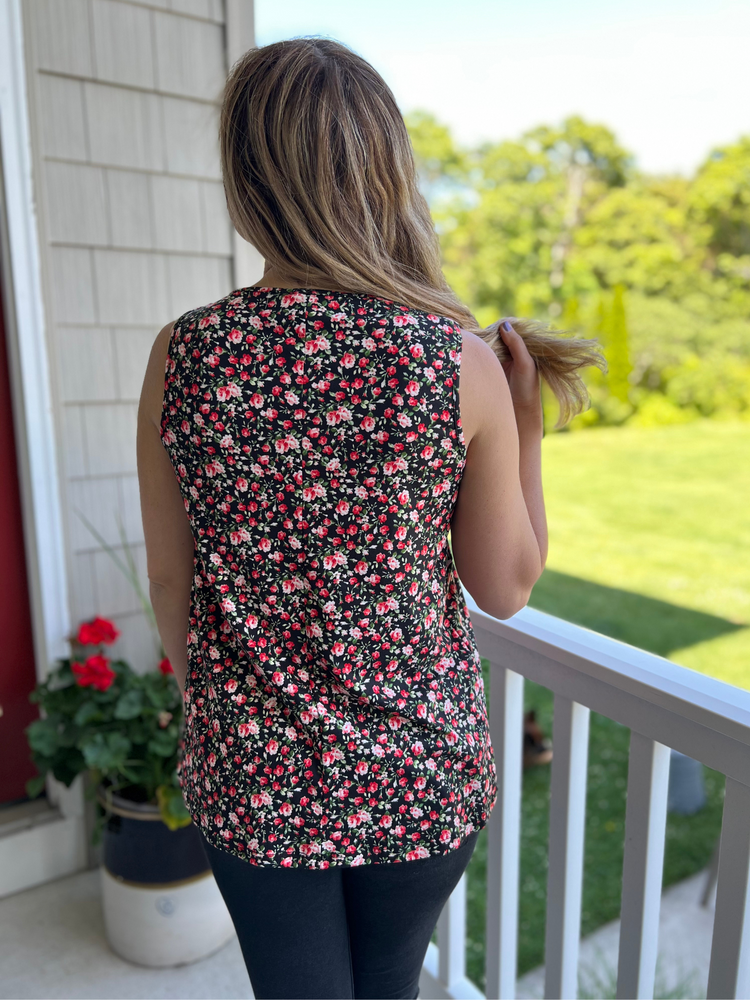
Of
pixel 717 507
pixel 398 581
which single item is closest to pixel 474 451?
pixel 398 581

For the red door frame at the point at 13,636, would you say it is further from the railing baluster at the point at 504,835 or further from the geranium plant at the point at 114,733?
the railing baluster at the point at 504,835

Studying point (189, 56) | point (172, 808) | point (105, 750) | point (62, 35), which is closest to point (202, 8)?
point (189, 56)

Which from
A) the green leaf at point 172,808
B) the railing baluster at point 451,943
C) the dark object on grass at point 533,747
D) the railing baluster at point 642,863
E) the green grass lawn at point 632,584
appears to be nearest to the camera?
the railing baluster at point 642,863

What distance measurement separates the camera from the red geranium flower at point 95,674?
1.89 meters

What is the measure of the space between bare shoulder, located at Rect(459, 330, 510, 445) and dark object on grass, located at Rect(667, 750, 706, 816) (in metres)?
3.11

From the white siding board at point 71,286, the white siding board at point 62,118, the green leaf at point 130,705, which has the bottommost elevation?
the green leaf at point 130,705

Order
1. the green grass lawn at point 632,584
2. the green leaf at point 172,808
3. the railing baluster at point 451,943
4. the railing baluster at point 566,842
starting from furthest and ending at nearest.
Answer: the green grass lawn at point 632,584, the green leaf at point 172,808, the railing baluster at point 451,943, the railing baluster at point 566,842

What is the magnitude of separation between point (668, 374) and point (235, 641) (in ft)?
34.4

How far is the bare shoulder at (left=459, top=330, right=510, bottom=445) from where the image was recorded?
81cm

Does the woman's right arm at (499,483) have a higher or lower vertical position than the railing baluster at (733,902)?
higher

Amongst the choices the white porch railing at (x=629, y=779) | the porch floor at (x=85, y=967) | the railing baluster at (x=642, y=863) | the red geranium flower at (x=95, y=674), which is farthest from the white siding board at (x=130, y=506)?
the railing baluster at (x=642, y=863)

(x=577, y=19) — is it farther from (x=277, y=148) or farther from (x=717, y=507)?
(x=277, y=148)

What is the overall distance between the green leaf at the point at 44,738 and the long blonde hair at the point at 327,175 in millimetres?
1464

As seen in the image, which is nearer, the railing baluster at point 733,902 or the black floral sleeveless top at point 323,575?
the black floral sleeveless top at point 323,575
